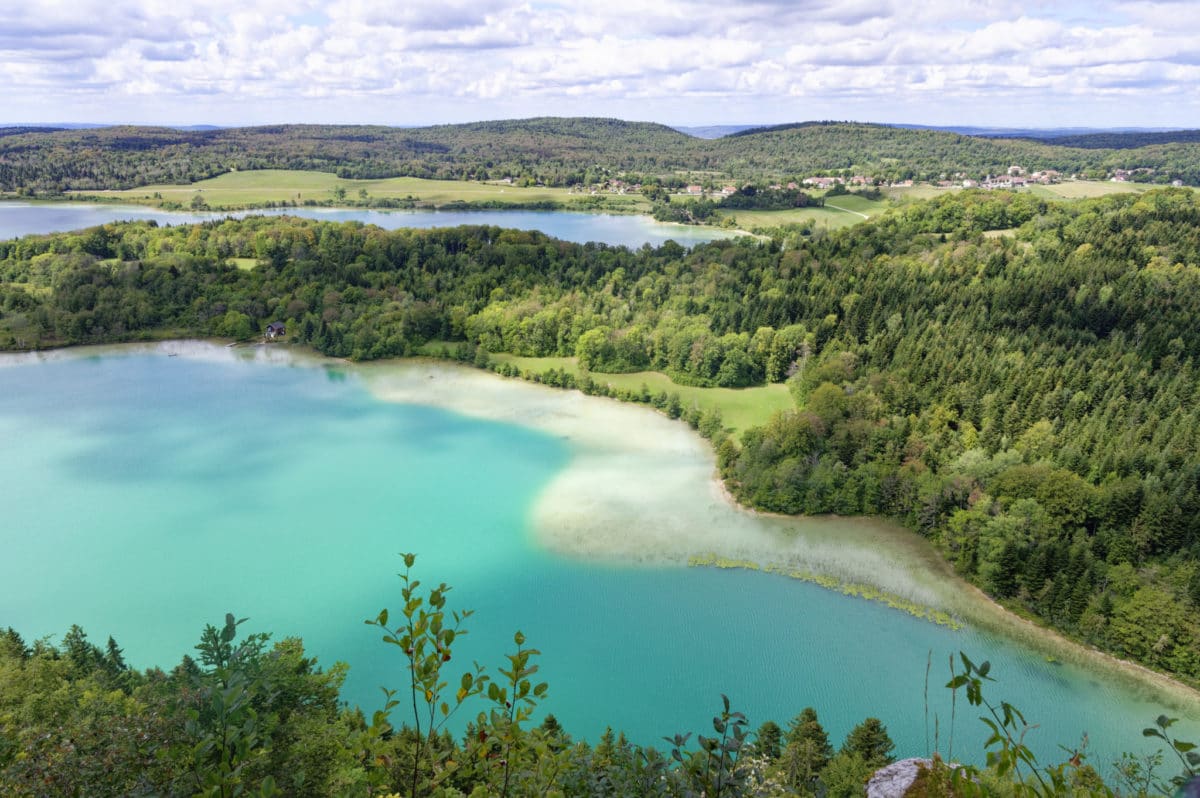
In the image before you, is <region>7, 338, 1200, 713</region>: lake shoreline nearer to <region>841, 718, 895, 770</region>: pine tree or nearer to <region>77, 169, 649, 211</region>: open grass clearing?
<region>841, 718, 895, 770</region>: pine tree

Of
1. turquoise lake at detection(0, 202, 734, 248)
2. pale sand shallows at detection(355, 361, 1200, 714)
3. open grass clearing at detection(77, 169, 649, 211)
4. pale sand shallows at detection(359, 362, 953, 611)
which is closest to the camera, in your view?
pale sand shallows at detection(355, 361, 1200, 714)

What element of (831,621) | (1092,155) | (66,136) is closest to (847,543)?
(831,621)

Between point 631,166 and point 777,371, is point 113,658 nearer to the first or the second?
point 777,371

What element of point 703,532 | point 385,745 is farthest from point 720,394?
point 385,745

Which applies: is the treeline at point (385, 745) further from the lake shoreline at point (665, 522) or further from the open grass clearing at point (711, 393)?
the open grass clearing at point (711, 393)

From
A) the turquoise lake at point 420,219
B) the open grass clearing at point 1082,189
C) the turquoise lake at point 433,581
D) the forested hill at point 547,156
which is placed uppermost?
the forested hill at point 547,156

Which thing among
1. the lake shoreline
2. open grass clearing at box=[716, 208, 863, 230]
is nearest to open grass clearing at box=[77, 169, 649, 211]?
open grass clearing at box=[716, 208, 863, 230]

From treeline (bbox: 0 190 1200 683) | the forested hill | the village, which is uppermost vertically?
the forested hill

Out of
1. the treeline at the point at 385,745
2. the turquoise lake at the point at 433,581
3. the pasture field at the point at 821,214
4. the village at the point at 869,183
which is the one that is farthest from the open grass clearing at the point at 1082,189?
the treeline at the point at 385,745
